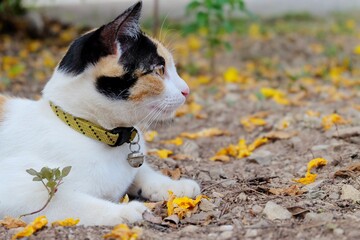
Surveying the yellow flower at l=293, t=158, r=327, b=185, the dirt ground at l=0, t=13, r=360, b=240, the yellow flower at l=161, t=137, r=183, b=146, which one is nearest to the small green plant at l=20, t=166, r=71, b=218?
the dirt ground at l=0, t=13, r=360, b=240

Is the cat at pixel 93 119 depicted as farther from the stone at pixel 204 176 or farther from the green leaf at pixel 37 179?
the stone at pixel 204 176

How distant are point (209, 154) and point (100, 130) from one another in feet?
4.43

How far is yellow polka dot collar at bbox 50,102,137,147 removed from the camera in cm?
250

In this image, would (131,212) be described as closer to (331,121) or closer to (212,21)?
(331,121)

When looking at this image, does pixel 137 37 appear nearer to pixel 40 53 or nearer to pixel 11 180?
pixel 11 180

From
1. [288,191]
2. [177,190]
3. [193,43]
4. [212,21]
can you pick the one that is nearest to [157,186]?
[177,190]

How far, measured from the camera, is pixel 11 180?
245 centimetres

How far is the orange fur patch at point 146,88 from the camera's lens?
8.04 feet

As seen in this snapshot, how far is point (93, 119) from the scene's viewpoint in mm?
2535

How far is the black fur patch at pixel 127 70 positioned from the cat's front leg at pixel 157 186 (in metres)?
0.53

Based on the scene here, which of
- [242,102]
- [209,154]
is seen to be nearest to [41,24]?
[242,102]

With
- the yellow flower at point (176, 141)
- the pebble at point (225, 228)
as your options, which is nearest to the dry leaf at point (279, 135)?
the yellow flower at point (176, 141)

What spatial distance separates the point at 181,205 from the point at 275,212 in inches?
15.9

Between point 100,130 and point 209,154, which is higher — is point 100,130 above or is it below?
above
